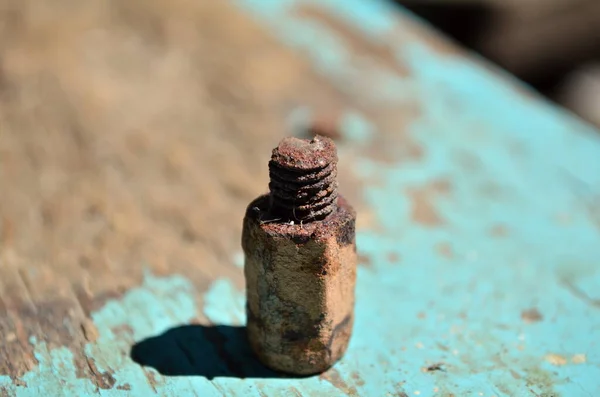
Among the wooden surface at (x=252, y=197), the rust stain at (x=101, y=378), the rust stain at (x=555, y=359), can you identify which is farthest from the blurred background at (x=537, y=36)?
the rust stain at (x=101, y=378)

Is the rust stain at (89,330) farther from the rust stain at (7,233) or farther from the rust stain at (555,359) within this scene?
the rust stain at (555,359)

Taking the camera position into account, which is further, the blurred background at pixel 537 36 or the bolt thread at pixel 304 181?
the blurred background at pixel 537 36

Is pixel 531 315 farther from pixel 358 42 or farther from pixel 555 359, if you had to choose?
pixel 358 42

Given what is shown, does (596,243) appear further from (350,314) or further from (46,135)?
(46,135)

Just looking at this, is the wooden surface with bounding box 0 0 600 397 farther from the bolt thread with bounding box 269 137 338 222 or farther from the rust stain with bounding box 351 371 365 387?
the bolt thread with bounding box 269 137 338 222

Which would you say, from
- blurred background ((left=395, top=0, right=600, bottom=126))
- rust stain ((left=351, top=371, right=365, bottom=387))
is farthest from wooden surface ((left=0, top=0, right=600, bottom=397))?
blurred background ((left=395, top=0, right=600, bottom=126))

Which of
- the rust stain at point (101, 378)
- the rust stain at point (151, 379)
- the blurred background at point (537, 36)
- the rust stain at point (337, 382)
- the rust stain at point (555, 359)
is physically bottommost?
the rust stain at point (101, 378)

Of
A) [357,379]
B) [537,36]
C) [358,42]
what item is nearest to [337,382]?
[357,379]
